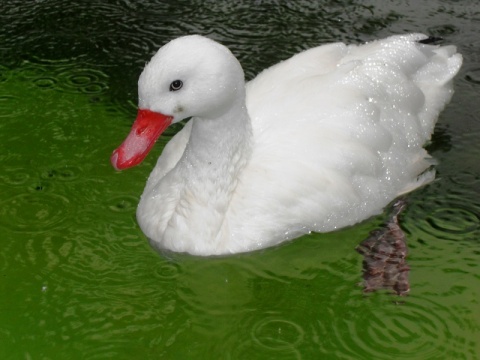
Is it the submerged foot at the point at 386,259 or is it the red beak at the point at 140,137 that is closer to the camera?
the red beak at the point at 140,137

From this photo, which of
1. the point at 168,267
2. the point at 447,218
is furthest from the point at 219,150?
the point at 447,218

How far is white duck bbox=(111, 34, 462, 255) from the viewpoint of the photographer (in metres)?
3.88

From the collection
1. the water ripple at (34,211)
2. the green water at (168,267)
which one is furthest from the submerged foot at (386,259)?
the water ripple at (34,211)

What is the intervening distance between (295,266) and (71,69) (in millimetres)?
2971

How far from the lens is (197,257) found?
431 centimetres

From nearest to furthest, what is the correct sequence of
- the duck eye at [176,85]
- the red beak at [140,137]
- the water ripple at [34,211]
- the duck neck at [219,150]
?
the duck eye at [176,85] < the red beak at [140,137] < the duck neck at [219,150] < the water ripple at [34,211]

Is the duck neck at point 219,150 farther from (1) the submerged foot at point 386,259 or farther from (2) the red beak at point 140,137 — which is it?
(1) the submerged foot at point 386,259

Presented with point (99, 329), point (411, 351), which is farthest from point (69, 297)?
point (411, 351)

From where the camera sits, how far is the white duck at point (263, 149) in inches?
153

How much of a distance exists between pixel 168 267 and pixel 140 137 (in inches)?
30.7

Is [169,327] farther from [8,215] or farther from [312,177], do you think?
[8,215]

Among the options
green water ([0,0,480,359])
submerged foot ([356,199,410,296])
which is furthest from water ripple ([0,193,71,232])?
submerged foot ([356,199,410,296])

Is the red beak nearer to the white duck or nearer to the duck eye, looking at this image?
the white duck

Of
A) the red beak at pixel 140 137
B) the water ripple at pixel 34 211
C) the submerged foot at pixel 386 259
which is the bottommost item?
the water ripple at pixel 34 211
